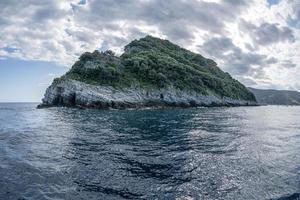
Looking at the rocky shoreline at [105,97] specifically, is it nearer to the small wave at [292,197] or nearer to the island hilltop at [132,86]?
the island hilltop at [132,86]

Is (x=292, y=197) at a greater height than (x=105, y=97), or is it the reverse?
(x=105, y=97)

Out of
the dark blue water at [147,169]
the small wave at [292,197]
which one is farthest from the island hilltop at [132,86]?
the small wave at [292,197]

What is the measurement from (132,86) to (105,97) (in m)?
15.9

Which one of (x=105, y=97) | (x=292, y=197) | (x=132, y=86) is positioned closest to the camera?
(x=292, y=197)

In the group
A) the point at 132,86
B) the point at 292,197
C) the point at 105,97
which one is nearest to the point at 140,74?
the point at 132,86

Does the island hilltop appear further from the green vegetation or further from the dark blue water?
the dark blue water

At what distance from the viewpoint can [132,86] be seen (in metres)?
89.1

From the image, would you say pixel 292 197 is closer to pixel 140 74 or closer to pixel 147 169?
pixel 147 169

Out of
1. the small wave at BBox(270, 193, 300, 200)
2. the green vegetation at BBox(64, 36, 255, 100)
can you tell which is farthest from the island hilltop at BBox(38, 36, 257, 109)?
the small wave at BBox(270, 193, 300, 200)

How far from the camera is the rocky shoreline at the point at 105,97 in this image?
243 feet

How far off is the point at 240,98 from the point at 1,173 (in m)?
146

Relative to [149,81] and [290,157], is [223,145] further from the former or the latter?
[149,81]

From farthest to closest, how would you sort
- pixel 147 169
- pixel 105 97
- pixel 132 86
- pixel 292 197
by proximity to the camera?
pixel 132 86, pixel 105 97, pixel 147 169, pixel 292 197

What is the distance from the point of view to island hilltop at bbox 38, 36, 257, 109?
76.5 m
